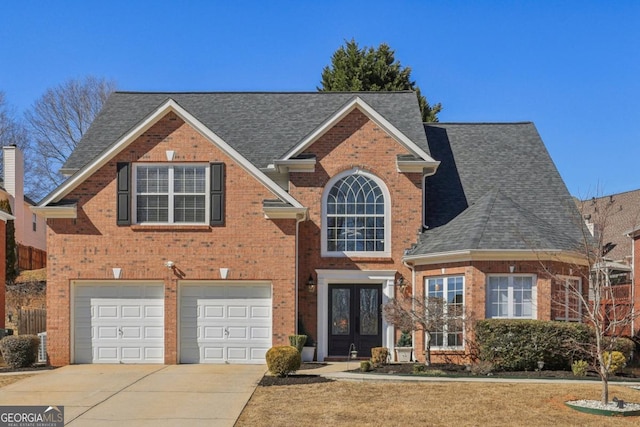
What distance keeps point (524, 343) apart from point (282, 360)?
6.17 metres

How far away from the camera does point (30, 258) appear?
41062mm

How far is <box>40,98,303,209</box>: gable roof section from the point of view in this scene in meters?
20.3

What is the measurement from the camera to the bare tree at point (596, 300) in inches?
549

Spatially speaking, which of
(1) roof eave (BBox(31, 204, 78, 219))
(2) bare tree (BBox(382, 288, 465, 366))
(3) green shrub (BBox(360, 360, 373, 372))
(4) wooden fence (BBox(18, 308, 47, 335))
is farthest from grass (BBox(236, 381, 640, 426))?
(4) wooden fence (BBox(18, 308, 47, 335))

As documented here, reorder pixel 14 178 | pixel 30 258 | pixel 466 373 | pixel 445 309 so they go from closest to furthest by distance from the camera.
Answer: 1. pixel 466 373
2. pixel 445 309
3. pixel 14 178
4. pixel 30 258

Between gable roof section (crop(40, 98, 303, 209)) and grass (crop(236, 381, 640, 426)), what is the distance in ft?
21.1

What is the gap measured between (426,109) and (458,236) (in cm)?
2288

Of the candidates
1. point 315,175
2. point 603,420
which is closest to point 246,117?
point 315,175

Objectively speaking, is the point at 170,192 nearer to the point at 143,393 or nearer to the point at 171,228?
the point at 171,228

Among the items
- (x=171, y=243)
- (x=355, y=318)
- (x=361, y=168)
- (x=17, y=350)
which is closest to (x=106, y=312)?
(x=17, y=350)

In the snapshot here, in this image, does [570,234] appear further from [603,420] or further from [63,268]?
[63,268]

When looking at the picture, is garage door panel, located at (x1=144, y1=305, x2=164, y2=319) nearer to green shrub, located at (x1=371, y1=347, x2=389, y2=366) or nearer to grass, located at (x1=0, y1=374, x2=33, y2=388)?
grass, located at (x1=0, y1=374, x2=33, y2=388)

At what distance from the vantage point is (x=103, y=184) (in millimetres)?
20500

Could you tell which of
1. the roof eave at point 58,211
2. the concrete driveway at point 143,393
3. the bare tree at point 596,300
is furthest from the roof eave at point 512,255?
the roof eave at point 58,211
